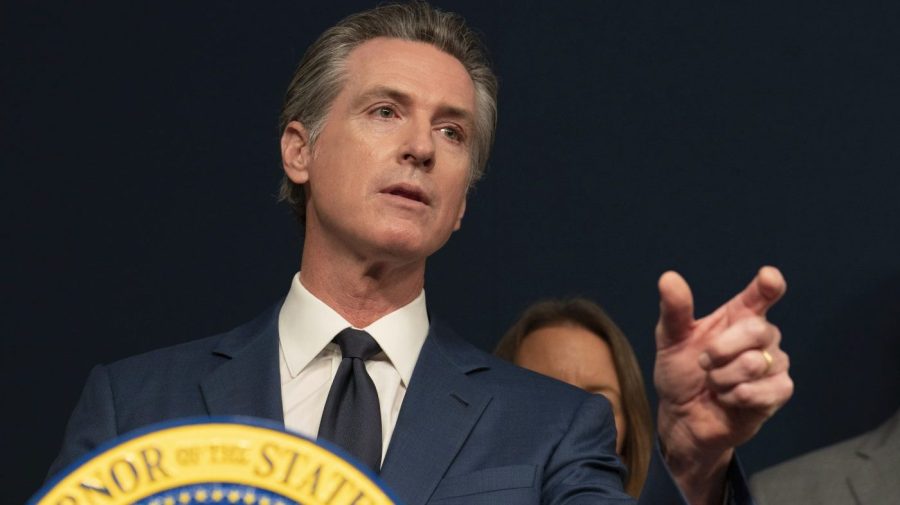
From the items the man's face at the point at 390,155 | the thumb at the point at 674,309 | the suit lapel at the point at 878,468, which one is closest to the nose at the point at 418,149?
the man's face at the point at 390,155

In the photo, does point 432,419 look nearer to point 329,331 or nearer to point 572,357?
point 329,331

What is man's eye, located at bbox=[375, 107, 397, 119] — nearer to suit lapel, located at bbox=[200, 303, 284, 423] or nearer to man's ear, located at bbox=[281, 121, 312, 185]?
man's ear, located at bbox=[281, 121, 312, 185]

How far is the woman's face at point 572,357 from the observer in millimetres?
2219

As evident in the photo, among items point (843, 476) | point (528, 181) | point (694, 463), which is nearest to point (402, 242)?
point (694, 463)

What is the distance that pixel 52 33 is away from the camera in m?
2.36

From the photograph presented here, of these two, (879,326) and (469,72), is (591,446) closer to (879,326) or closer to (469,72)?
(469,72)

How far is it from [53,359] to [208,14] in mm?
649

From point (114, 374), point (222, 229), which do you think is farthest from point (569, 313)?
point (114, 374)

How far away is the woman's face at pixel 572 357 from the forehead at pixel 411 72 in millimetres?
735

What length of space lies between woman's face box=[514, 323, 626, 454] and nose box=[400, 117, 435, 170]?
82cm

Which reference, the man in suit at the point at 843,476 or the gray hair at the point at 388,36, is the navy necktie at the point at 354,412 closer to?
the gray hair at the point at 388,36

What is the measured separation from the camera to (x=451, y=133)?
158 cm

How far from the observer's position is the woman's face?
222cm

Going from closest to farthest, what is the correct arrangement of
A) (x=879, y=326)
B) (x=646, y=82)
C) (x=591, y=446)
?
(x=591, y=446), (x=879, y=326), (x=646, y=82)
